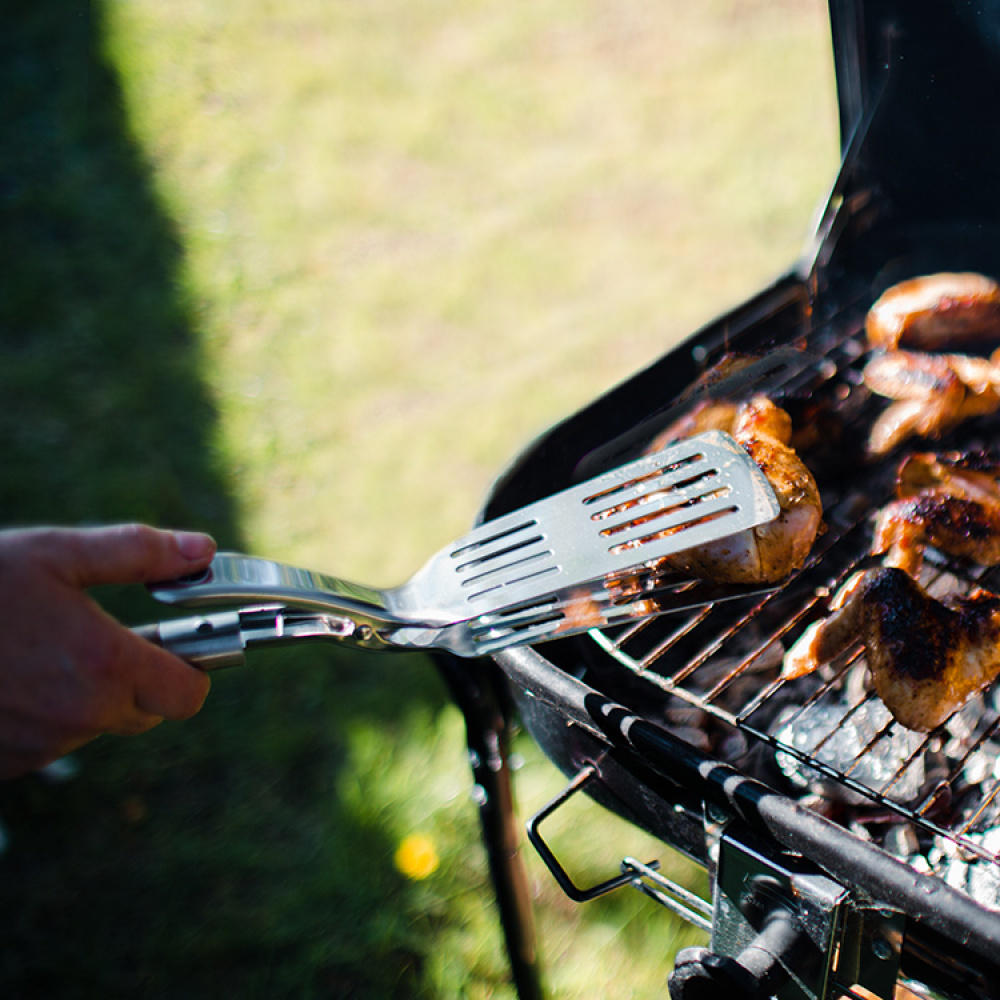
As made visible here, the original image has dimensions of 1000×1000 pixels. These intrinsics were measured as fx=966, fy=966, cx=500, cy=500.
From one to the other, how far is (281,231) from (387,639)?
13.7ft

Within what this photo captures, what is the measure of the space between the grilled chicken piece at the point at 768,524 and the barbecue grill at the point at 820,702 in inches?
3.3

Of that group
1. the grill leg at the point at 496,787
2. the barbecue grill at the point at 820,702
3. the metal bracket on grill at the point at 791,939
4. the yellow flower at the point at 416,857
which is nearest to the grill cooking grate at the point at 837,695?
the barbecue grill at the point at 820,702

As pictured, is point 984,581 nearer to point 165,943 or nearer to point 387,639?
point 387,639

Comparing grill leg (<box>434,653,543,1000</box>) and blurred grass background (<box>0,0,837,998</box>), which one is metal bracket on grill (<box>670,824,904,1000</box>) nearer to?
grill leg (<box>434,653,543,1000</box>)

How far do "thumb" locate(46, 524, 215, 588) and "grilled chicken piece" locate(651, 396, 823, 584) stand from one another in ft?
2.35

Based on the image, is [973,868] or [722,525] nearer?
[722,525]

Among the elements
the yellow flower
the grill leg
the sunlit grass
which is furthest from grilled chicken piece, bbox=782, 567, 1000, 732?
the sunlit grass

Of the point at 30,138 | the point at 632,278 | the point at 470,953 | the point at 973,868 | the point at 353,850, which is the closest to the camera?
the point at 973,868

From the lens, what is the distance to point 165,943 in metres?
2.32

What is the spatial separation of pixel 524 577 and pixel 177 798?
1.83m

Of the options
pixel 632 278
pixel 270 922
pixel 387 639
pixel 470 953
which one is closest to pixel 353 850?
pixel 270 922

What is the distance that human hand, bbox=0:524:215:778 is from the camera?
1102 mm

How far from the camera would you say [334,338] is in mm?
4352

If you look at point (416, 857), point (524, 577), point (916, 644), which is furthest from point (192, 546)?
point (416, 857)
